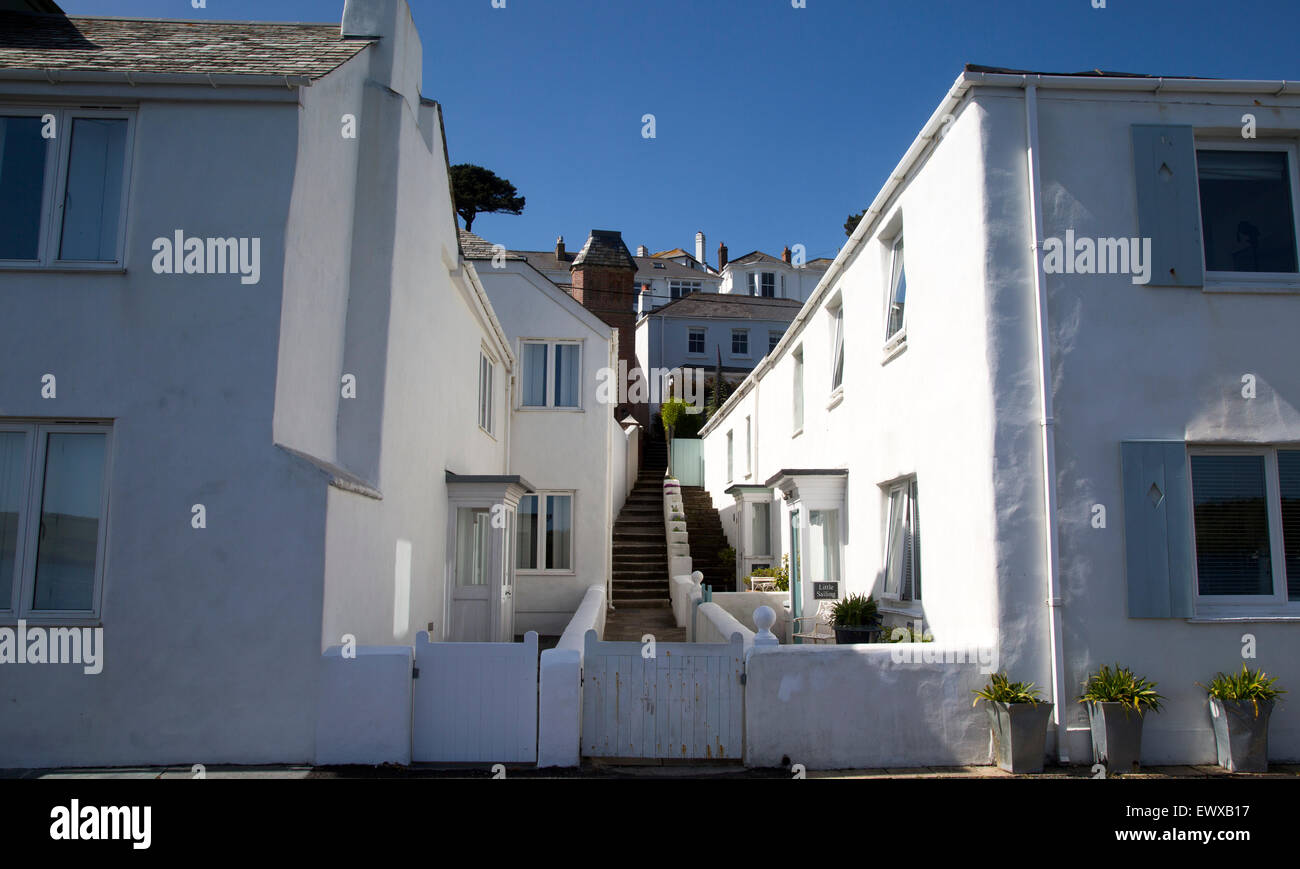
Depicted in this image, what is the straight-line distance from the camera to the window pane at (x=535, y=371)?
19.3 metres

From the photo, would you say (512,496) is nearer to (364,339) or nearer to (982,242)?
(364,339)

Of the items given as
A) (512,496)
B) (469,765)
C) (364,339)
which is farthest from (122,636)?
(512,496)

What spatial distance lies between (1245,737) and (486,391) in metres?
12.6

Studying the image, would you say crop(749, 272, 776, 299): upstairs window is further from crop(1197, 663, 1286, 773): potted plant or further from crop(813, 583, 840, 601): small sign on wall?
crop(1197, 663, 1286, 773): potted plant

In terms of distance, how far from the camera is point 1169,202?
8320 mm

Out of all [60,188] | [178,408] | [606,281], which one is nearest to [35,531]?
[178,408]

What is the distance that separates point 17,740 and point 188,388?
308 cm

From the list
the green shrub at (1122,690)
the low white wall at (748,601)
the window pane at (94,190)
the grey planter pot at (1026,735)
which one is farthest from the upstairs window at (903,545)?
the window pane at (94,190)

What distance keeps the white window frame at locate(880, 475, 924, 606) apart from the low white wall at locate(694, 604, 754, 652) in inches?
68.5

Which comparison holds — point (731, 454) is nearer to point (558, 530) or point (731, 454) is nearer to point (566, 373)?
point (566, 373)

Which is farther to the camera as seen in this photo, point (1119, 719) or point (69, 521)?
point (69, 521)

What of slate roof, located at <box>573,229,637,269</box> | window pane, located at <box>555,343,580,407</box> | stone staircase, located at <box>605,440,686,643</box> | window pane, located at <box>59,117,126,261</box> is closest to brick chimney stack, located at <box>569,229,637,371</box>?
slate roof, located at <box>573,229,637,269</box>

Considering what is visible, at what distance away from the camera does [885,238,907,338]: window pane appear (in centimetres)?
1059

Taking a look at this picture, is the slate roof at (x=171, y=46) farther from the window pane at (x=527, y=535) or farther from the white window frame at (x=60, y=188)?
the window pane at (x=527, y=535)
